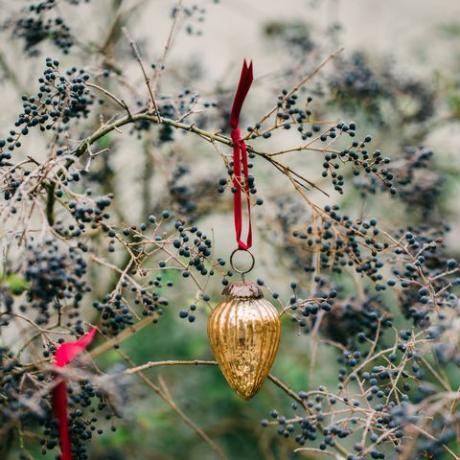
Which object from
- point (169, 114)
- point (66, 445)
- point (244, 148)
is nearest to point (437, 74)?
point (169, 114)

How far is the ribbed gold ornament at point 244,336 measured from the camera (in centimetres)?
136

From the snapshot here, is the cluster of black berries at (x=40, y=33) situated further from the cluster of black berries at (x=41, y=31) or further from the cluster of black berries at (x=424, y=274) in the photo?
the cluster of black berries at (x=424, y=274)

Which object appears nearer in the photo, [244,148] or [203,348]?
[244,148]

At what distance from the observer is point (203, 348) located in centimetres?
288

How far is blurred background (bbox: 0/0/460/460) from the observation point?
2.31m

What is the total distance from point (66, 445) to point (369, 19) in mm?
3794

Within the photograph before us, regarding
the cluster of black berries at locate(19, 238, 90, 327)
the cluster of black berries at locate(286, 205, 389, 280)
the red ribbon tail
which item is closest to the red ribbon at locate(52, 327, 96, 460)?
the red ribbon tail

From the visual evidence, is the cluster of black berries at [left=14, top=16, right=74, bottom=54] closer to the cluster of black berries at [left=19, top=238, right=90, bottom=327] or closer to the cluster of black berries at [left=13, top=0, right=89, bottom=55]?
the cluster of black berries at [left=13, top=0, right=89, bottom=55]

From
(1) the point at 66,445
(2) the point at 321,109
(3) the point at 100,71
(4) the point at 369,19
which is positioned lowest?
(1) the point at 66,445

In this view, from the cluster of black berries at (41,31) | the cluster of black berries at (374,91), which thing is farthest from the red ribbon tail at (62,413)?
the cluster of black berries at (374,91)

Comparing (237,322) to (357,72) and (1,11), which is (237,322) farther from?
(1,11)

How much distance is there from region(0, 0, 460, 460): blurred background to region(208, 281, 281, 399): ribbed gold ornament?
0.71m

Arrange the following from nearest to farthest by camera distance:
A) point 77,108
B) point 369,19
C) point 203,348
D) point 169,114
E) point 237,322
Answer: point 237,322 < point 77,108 < point 169,114 < point 203,348 < point 369,19

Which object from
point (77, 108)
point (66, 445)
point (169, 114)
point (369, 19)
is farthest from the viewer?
point (369, 19)
